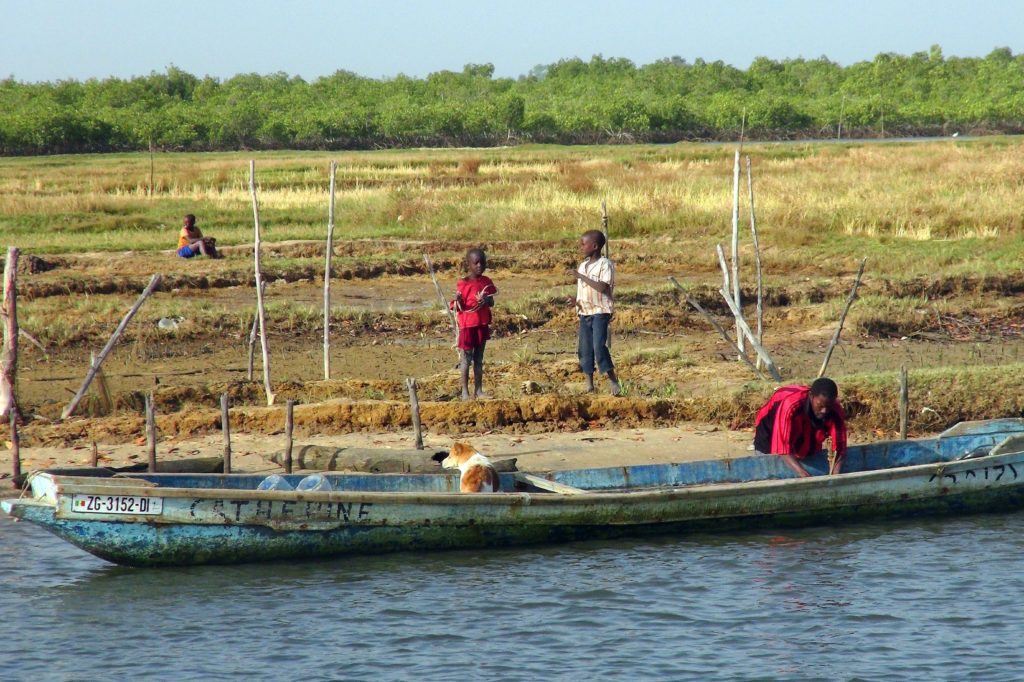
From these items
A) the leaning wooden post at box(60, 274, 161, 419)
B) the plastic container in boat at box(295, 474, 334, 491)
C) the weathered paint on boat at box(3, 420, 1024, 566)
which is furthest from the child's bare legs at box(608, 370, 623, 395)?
the leaning wooden post at box(60, 274, 161, 419)

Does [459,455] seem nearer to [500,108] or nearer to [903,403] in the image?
[903,403]

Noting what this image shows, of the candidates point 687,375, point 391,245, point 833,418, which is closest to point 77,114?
point 391,245

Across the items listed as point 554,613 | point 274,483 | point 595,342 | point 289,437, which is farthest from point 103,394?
point 554,613

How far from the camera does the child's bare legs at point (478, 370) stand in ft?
35.9

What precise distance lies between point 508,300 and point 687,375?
4256mm

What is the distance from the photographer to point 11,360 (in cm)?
1006

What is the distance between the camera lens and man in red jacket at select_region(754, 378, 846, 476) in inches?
341

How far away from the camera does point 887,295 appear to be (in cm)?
1586

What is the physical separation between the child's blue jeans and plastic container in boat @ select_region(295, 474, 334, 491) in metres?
3.03

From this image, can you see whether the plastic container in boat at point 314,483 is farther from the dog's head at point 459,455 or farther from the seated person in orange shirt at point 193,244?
the seated person in orange shirt at point 193,244

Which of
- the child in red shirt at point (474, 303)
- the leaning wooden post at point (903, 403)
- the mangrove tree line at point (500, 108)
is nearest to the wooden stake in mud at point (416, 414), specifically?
the child in red shirt at point (474, 303)

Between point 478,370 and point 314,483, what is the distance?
9.06ft

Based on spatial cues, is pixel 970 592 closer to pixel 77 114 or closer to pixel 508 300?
pixel 508 300

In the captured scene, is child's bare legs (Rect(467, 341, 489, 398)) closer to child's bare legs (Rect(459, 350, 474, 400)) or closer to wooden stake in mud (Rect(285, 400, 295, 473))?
child's bare legs (Rect(459, 350, 474, 400))
